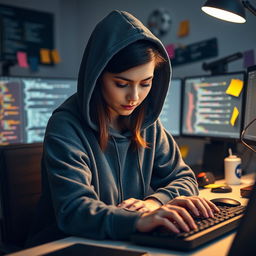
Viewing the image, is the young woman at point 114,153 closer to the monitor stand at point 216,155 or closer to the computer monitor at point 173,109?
the monitor stand at point 216,155

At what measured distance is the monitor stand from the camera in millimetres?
1745

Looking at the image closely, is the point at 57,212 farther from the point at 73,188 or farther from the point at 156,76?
the point at 156,76

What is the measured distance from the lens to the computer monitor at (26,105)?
6.82 feet

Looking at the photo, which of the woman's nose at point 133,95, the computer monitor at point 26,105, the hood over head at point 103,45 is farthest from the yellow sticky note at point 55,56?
the woman's nose at point 133,95

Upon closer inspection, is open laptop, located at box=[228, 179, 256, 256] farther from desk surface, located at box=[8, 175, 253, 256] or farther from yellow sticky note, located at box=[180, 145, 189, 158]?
yellow sticky note, located at box=[180, 145, 189, 158]

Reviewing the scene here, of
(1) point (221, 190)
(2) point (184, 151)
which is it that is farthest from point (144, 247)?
(2) point (184, 151)

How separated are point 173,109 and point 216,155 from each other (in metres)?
0.43

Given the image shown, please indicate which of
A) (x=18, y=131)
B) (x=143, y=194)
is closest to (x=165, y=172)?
(x=143, y=194)

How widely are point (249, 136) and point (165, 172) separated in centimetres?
44

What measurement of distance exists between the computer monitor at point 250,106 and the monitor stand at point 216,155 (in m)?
0.22

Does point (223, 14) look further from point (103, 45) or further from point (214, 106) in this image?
point (103, 45)

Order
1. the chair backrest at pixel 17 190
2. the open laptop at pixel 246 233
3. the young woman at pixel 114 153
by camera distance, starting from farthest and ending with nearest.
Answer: the chair backrest at pixel 17 190 < the young woman at pixel 114 153 < the open laptop at pixel 246 233

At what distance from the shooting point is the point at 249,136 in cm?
150

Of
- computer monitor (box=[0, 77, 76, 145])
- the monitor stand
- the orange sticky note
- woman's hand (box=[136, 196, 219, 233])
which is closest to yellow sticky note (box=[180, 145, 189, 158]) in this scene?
the monitor stand
